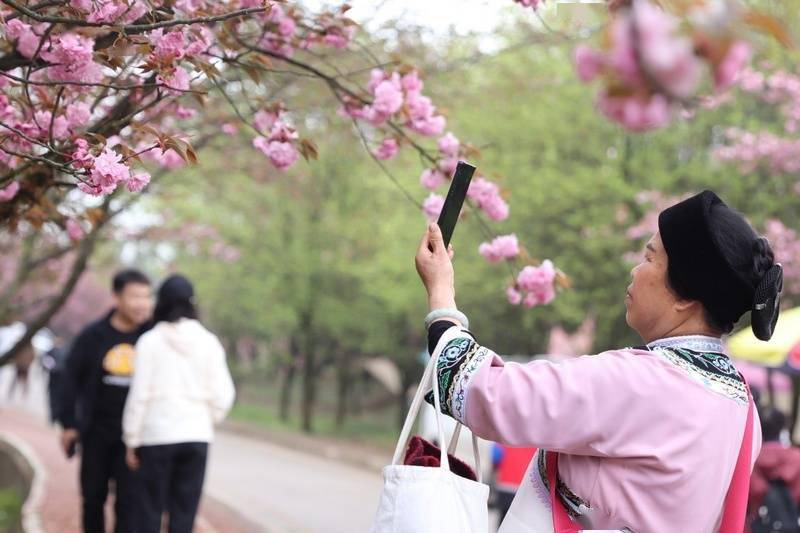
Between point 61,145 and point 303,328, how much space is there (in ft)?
76.6

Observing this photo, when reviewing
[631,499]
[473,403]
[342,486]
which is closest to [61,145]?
[473,403]

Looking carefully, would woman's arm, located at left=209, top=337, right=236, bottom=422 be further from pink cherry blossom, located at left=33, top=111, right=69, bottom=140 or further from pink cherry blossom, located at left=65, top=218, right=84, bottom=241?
pink cherry blossom, located at left=33, top=111, right=69, bottom=140

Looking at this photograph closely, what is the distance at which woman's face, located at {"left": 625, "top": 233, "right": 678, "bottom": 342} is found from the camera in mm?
2492

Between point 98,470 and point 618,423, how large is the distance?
205 inches

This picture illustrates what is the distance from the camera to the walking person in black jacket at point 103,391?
22.3 ft

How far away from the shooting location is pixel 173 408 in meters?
6.15

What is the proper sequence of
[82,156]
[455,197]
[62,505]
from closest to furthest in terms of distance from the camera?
[455,197], [82,156], [62,505]

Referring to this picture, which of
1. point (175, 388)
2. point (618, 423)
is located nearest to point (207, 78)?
point (618, 423)

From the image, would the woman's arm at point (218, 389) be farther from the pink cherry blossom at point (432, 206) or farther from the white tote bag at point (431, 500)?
the white tote bag at point (431, 500)

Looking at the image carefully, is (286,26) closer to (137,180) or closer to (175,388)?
(137,180)

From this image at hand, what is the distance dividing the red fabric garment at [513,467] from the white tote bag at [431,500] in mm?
7388

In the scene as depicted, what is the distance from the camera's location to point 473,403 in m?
2.32

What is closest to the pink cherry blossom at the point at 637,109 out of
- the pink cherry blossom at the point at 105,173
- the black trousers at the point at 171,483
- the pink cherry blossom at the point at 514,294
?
the pink cherry blossom at the point at 105,173

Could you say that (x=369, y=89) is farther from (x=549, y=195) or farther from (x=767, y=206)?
(x=549, y=195)
